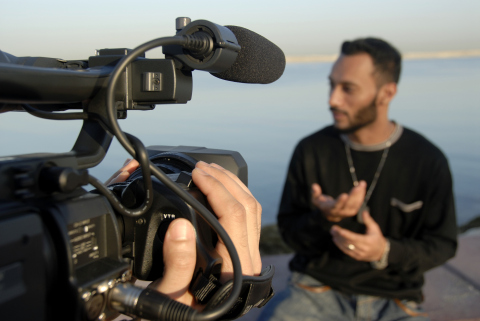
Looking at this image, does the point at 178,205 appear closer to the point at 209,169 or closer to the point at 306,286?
the point at 209,169

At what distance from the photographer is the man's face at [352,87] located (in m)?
2.42

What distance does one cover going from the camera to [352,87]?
96.6 inches

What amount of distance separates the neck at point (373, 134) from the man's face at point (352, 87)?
0.39 feet

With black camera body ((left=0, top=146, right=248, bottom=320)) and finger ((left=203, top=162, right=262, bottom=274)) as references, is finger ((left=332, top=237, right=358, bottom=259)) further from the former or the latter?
black camera body ((left=0, top=146, right=248, bottom=320))

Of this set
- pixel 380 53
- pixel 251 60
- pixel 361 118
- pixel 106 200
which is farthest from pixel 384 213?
pixel 106 200

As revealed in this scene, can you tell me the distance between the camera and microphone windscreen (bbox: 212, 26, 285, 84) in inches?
35.0

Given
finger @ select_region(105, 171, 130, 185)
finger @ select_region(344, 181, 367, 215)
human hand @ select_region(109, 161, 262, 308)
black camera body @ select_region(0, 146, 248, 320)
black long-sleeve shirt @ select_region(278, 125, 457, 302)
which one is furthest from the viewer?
black long-sleeve shirt @ select_region(278, 125, 457, 302)

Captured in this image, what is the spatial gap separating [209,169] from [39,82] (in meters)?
0.33

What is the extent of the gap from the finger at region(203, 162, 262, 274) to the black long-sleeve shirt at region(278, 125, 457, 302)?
1.27 m

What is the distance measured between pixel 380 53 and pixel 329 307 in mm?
1333

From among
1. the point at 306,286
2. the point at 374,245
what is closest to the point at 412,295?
the point at 374,245

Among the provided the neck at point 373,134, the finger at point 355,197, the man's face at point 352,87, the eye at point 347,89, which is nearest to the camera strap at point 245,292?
the finger at point 355,197

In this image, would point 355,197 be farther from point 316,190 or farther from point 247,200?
point 247,200

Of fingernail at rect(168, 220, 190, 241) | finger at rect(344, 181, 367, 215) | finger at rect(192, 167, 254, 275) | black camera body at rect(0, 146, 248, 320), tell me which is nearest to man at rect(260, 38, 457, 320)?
finger at rect(344, 181, 367, 215)
